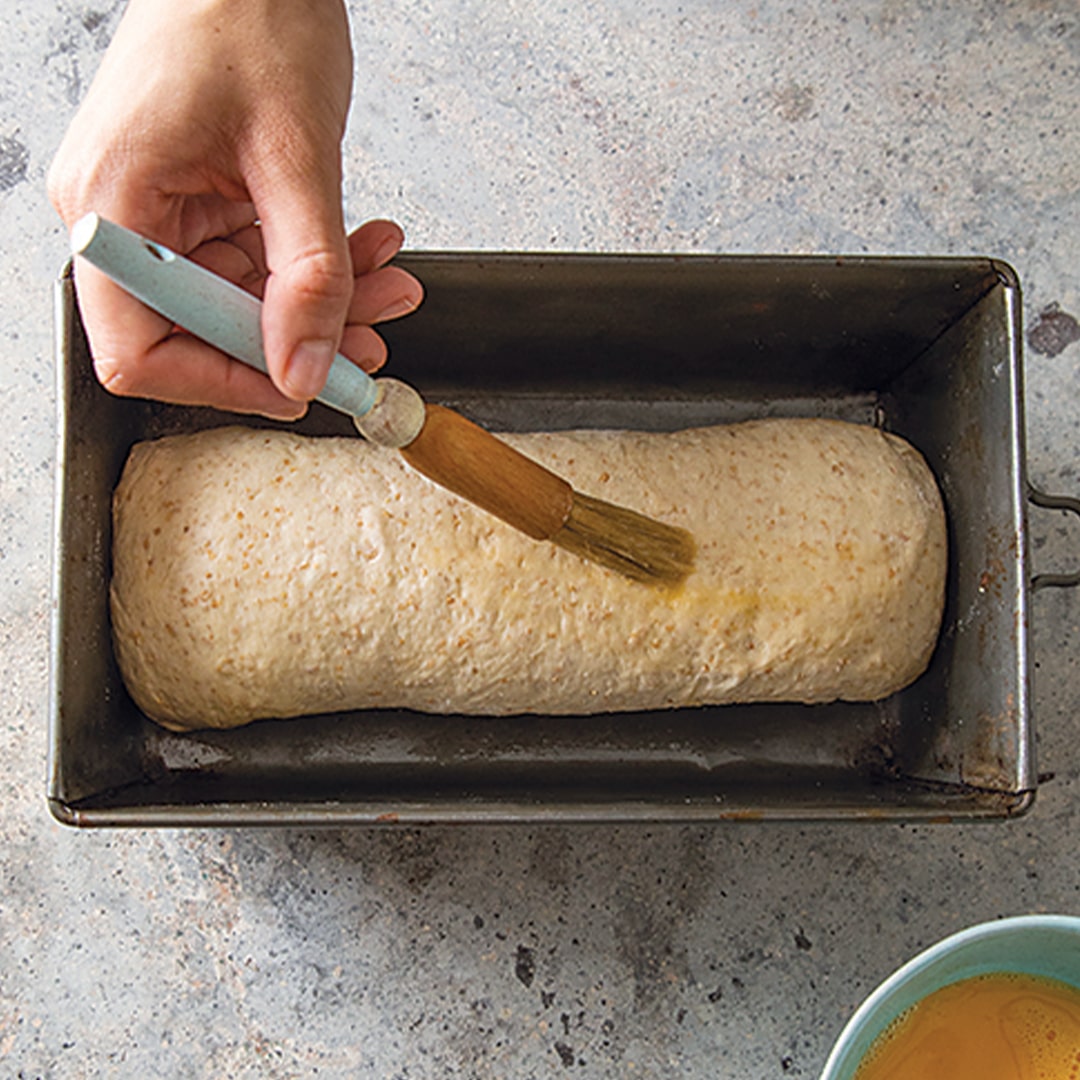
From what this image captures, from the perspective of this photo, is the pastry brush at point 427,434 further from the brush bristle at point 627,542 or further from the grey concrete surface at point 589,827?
the grey concrete surface at point 589,827

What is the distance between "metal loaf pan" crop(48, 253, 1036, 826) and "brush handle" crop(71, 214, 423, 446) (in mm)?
328

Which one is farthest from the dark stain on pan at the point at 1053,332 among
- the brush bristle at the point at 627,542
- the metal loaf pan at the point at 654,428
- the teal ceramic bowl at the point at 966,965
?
the teal ceramic bowl at the point at 966,965

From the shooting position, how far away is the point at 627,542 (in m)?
1.49

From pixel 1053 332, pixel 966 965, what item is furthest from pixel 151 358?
pixel 1053 332

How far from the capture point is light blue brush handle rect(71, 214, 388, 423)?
38.0 inches

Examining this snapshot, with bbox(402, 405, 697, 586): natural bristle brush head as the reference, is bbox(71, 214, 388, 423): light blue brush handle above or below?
above

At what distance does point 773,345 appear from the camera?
1692mm

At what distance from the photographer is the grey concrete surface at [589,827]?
1648mm

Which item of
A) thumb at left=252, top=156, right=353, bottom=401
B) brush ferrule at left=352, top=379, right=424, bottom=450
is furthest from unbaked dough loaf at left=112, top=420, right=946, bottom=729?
thumb at left=252, top=156, right=353, bottom=401

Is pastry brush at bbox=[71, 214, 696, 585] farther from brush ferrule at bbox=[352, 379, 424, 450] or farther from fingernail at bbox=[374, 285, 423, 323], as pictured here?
fingernail at bbox=[374, 285, 423, 323]

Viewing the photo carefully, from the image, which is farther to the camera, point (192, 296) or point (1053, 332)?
point (1053, 332)

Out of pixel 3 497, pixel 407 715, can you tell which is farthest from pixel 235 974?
pixel 3 497

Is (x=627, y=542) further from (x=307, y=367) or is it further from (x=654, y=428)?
(x=307, y=367)

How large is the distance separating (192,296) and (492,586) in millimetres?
595
